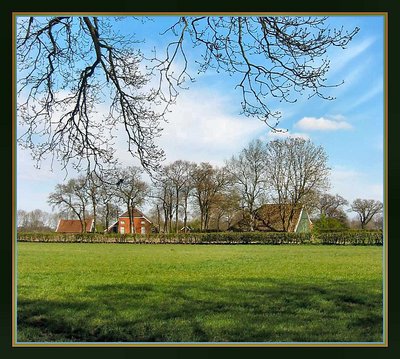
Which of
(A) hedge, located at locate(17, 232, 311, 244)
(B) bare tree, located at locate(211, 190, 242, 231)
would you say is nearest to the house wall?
(A) hedge, located at locate(17, 232, 311, 244)

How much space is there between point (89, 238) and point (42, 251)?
94 cm

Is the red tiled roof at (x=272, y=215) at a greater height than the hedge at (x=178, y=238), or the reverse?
the red tiled roof at (x=272, y=215)

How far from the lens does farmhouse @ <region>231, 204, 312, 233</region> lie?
572cm

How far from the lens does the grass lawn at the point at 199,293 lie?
411 cm

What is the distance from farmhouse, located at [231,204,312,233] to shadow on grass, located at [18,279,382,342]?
81 cm

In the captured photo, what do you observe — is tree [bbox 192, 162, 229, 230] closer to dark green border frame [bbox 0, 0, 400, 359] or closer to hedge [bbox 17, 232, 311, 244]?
hedge [bbox 17, 232, 311, 244]

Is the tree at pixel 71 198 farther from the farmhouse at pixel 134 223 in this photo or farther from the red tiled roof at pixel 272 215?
the red tiled roof at pixel 272 215

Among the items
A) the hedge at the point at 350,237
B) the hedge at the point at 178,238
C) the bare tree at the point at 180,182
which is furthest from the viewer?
the hedge at the point at 350,237

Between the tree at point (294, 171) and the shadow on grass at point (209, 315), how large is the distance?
1138 millimetres
